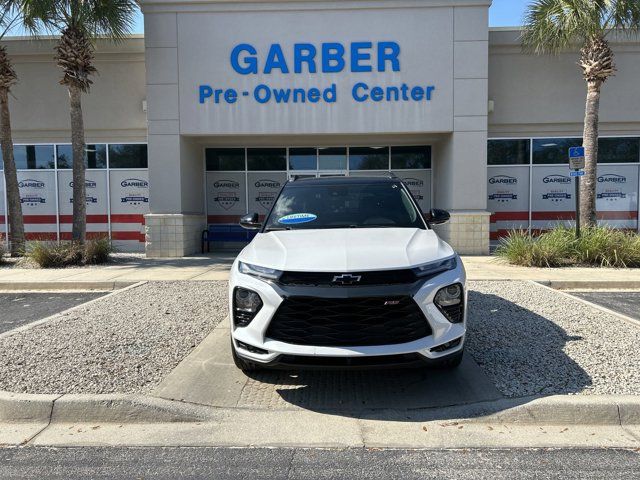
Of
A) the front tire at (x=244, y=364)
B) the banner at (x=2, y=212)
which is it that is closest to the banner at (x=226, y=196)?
the banner at (x=2, y=212)

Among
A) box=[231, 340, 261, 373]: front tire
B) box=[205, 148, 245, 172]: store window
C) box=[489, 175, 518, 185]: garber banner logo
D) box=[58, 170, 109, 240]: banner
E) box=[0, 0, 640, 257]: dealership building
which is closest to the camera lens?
box=[231, 340, 261, 373]: front tire

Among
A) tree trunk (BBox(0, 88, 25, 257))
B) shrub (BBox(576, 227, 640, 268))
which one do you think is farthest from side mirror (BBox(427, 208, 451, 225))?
tree trunk (BBox(0, 88, 25, 257))

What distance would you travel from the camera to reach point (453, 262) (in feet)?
13.2

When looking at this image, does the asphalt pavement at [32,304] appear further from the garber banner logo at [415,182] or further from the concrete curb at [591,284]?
the garber banner logo at [415,182]

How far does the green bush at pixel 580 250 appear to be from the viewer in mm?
10656

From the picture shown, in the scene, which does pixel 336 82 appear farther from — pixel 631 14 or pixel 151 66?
pixel 631 14

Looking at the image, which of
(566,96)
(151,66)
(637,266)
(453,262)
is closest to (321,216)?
(453,262)

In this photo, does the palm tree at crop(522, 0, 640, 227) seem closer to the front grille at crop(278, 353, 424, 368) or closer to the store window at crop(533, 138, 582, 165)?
the store window at crop(533, 138, 582, 165)

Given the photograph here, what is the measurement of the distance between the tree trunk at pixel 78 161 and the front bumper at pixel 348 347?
33.5 ft

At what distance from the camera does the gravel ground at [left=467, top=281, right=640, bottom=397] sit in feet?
13.6

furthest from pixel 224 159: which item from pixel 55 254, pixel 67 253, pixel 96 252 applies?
pixel 55 254

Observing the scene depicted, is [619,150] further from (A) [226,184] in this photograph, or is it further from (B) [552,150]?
(A) [226,184]

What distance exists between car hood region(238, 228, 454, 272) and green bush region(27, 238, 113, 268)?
869 centimetres

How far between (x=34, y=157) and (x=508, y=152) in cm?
1467
